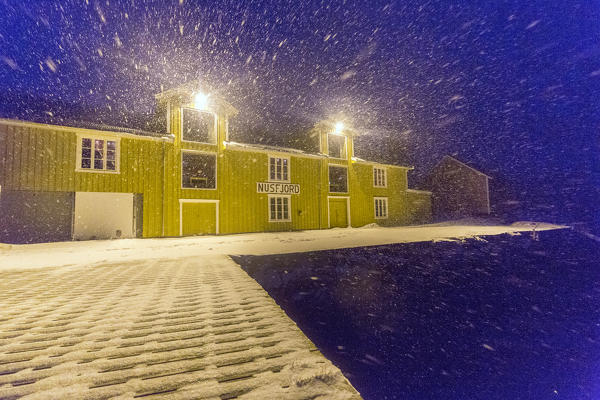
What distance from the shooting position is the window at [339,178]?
18.5 metres

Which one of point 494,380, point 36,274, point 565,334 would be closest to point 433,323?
point 494,380

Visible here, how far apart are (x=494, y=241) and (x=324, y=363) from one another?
13644 millimetres

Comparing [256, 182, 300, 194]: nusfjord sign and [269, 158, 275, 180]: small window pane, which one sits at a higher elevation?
[269, 158, 275, 180]: small window pane

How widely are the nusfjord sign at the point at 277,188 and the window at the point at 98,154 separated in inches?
282

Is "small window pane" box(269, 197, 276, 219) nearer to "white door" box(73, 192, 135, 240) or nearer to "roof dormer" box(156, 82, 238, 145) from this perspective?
"roof dormer" box(156, 82, 238, 145)

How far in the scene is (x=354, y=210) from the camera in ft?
60.6


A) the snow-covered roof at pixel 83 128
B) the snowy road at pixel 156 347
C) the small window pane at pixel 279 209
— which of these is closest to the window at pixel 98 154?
the snow-covered roof at pixel 83 128

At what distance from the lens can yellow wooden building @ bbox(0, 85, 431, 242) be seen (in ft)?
34.4

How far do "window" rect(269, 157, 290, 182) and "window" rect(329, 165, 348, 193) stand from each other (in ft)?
12.6

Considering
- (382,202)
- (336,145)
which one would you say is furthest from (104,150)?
(382,202)

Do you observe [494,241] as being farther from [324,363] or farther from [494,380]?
[324,363]

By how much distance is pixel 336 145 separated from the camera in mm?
18875

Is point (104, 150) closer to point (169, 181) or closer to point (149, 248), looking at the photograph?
point (169, 181)

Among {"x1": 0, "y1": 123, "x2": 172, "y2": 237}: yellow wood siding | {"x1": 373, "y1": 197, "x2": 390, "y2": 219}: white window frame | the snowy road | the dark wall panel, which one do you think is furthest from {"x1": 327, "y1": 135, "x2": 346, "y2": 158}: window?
the snowy road
